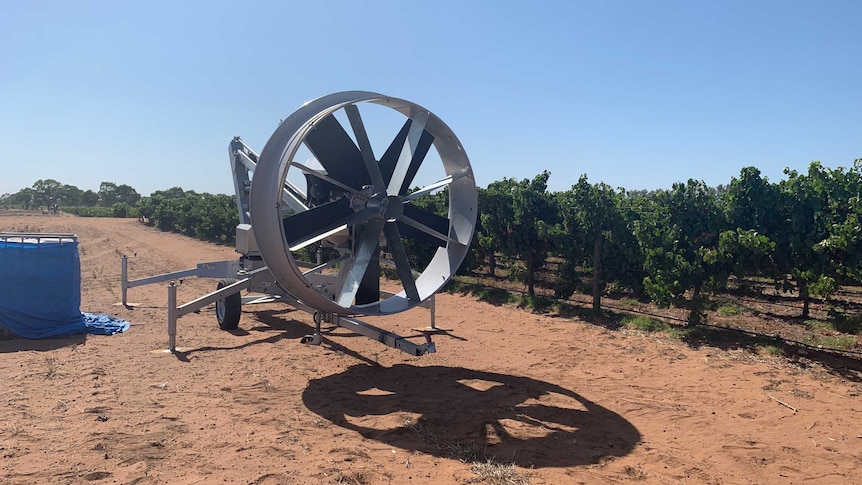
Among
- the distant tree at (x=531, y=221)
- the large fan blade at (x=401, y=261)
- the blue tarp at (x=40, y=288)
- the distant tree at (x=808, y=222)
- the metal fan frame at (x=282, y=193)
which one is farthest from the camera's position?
the distant tree at (x=531, y=221)

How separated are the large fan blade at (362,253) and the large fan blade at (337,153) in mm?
603

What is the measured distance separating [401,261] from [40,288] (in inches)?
245

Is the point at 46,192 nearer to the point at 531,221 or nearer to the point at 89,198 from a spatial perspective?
the point at 89,198

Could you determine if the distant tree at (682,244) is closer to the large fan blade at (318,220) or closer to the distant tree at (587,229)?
the distant tree at (587,229)

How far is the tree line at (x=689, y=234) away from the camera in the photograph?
9.39 metres

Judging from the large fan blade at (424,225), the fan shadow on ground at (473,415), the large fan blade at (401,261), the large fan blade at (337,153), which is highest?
the large fan blade at (337,153)

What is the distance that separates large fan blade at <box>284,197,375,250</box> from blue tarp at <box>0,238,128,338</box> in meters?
5.01

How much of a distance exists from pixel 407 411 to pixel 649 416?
9.15ft

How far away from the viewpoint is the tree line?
939 cm

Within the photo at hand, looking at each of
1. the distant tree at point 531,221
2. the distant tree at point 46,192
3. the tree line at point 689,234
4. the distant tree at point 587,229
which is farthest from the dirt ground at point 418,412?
the distant tree at point 46,192

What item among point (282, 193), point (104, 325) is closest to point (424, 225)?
point (282, 193)

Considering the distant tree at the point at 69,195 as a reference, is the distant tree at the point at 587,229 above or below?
below

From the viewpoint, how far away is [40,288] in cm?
908

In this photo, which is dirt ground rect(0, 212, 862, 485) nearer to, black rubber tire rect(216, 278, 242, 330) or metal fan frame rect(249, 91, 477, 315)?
black rubber tire rect(216, 278, 242, 330)
